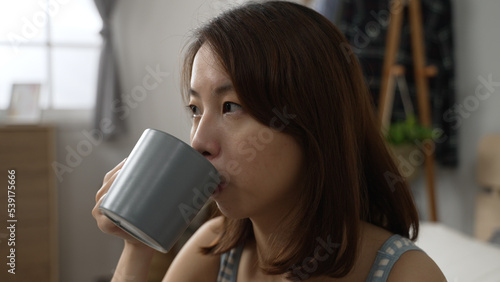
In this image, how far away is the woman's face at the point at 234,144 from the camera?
497mm

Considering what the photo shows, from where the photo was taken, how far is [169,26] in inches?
77.6

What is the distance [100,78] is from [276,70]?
1.98 metres

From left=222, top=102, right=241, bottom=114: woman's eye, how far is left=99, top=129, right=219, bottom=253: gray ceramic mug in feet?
0.29

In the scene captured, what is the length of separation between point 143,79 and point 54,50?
438 mm

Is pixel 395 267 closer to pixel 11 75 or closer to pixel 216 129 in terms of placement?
pixel 216 129

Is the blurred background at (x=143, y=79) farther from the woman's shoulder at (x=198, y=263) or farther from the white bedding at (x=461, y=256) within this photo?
the woman's shoulder at (x=198, y=263)

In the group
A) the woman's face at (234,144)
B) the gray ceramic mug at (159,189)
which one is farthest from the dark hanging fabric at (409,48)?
the gray ceramic mug at (159,189)

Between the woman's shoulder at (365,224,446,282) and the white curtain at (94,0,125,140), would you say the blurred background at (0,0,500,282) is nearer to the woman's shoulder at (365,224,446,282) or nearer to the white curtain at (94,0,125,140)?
the white curtain at (94,0,125,140)

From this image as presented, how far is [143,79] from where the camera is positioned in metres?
2.43

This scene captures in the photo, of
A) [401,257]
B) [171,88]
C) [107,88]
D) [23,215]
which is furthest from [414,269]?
[107,88]

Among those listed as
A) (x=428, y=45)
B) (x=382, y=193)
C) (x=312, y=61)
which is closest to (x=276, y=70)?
(x=312, y=61)

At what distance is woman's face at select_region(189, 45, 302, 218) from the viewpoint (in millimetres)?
497

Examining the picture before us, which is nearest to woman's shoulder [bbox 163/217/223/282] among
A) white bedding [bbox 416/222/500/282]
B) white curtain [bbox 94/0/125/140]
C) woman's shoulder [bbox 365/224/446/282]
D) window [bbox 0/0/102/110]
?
woman's shoulder [bbox 365/224/446/282]

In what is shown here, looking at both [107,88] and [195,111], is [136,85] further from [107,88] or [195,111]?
[195,111]
